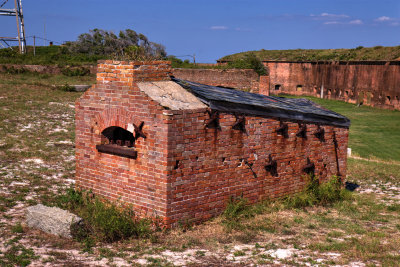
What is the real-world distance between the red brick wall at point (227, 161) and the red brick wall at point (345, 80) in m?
25.8

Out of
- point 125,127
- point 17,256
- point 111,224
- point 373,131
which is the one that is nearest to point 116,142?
point 125,127

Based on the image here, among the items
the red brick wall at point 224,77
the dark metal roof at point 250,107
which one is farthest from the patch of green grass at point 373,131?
the dark metal roof at point 250,107

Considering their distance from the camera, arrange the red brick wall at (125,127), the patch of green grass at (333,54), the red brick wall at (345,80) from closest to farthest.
A: 1. the red brick wall at (125,127)
2. the red brick wall at (345,80)
3. the patch of green grass at (333,54)

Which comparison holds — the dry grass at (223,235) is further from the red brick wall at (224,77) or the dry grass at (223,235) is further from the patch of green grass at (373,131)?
the red brick wall at (224,77)

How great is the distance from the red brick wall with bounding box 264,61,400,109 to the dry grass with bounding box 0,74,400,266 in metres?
23.1

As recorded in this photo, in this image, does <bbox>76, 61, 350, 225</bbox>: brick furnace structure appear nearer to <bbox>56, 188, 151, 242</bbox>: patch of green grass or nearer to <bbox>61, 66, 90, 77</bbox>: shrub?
<bbox>56, 188, 151, 242</bbox>: patch of green grass

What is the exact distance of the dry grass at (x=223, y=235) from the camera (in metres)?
5.99

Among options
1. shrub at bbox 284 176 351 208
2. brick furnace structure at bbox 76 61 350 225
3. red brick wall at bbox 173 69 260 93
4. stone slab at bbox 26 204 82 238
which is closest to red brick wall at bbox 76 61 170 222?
brick furnace structure at bbox 76 61 350 225

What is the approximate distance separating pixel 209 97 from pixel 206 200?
174 centimetres

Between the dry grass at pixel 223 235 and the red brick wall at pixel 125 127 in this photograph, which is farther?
the red brick wall at pixel 125 127

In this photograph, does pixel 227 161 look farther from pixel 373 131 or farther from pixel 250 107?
pixel 373 131

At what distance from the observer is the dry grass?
5988 millimetres

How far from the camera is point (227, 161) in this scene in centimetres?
785

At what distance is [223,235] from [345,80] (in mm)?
33982
